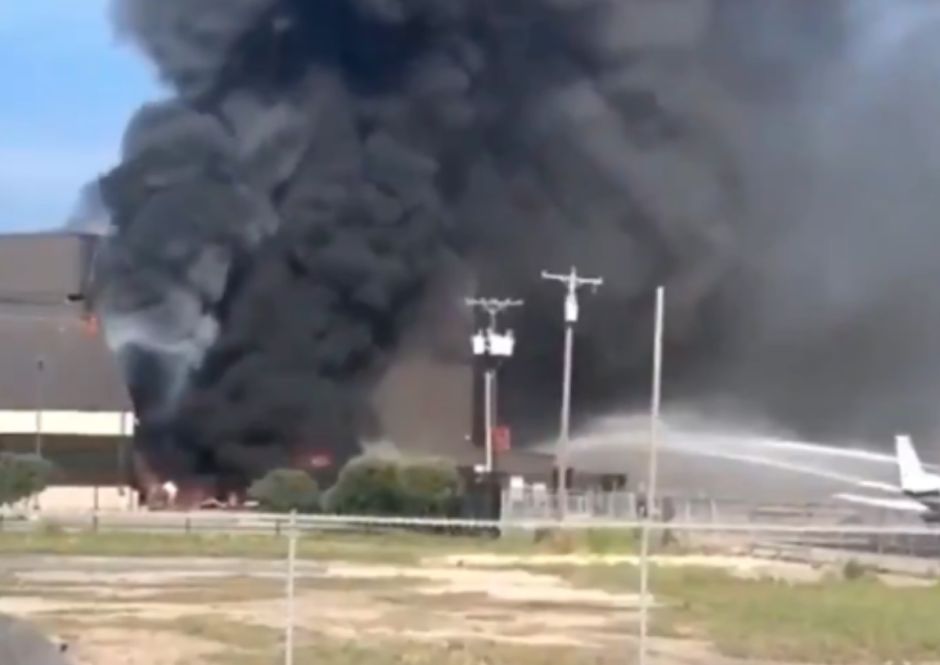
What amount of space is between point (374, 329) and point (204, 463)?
26.3ft

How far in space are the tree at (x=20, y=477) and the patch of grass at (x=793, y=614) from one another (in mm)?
25359

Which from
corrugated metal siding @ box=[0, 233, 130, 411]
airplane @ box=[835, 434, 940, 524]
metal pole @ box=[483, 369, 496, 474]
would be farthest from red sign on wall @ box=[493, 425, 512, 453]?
corrugated metal siding @ box=[0, 233, 130, 411]

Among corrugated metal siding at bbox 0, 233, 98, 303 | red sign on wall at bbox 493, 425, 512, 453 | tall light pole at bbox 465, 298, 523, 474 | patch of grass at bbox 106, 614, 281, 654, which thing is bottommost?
patch of grass at bbox 106, 614, 281, 654

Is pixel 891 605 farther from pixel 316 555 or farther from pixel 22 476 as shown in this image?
pixel 22 476

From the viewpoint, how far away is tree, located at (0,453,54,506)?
5603cm

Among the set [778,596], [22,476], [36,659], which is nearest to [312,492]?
[22,476]

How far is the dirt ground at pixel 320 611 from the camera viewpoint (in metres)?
19.8

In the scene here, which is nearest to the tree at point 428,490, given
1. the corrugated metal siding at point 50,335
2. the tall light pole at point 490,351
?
the tall light pole at point 490,351

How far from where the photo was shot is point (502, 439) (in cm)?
7138

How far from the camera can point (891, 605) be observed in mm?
27156

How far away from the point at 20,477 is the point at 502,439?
2024 centimetres

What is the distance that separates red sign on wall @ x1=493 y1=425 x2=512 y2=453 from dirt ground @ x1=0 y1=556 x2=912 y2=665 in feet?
102

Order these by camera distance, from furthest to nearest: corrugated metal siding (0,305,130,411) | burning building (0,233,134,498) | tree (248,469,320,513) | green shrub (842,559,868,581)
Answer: corrugated metal siding (0,305,130,411), burning building (0,233,134,498), tree (248,469,320,513), green shrub (842,559,868,581)

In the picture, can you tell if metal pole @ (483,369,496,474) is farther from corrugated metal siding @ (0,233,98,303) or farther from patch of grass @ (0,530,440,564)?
corrugated metal siding @ (0,233,98,303)
